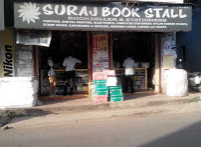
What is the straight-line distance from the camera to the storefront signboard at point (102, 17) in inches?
292

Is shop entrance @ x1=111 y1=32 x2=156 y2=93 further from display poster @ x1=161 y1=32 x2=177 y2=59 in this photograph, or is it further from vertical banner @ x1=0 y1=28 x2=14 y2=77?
vertical banner @ x1=0 y1=28 x2=14 y2=77

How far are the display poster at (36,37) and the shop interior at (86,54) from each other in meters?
1.54

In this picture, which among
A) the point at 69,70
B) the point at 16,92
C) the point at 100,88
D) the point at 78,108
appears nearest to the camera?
the point at 16,92

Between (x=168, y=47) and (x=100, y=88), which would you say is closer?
(x=100, y=88)

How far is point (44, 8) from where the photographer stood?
747 cm

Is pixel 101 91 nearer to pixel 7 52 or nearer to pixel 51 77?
pixel 51 77

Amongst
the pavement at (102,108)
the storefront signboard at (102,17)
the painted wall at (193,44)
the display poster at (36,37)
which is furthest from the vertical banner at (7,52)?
the painted wall at (193,44)

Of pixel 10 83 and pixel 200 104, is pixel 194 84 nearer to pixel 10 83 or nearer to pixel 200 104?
pixel 200 104

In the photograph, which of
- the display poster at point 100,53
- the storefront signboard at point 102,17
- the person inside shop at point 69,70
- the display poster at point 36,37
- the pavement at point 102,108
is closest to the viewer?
the pavement at point 102,108

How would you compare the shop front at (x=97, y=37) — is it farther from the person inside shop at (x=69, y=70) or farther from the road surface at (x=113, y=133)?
the road surface at (x=113, y=133)

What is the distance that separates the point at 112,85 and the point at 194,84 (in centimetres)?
446

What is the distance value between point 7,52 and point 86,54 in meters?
3.30

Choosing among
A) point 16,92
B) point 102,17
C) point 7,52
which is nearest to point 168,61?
point 102,17

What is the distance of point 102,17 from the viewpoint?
7.87m
